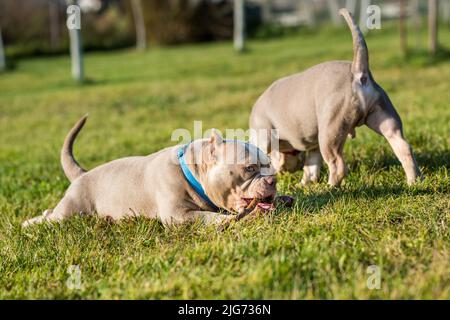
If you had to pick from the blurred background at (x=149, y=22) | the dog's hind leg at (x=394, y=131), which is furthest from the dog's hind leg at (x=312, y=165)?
the blurred background at (x=149, y=22)

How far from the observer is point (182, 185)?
13.6 feet

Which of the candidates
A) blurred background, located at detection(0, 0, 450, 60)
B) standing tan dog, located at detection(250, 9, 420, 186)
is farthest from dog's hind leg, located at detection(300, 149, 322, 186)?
blurred background, located at detection(0, 0, 450, 60)

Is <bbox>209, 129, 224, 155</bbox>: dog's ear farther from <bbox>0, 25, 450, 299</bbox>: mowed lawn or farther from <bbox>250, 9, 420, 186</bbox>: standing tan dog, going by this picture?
<bbox>250, 9, 420, 186</bbox>: standing tan dog

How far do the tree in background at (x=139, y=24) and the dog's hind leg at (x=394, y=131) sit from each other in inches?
1070

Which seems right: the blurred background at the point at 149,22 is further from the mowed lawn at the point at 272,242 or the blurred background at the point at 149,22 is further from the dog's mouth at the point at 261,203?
the dog's mouth at the point at 261,203

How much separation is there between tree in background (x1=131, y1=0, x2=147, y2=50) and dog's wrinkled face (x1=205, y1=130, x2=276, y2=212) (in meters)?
27.7

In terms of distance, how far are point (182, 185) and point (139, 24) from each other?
29.5 meters

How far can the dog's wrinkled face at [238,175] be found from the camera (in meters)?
3.85

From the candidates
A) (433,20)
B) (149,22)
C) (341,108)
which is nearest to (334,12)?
(149,22)

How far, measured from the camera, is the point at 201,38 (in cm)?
3344

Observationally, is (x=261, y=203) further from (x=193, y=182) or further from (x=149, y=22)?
(x=149, y=22)
